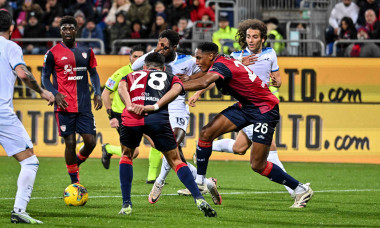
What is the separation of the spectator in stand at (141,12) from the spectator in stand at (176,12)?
59cm

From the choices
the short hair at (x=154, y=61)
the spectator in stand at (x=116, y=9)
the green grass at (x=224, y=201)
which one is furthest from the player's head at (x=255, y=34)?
the spectator in stand at (x=116, y=9)

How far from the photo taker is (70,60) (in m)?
11.8

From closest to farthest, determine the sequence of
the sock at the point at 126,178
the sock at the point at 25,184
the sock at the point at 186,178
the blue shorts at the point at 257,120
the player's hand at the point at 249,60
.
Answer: the sock at the point at 25,184 → the sock at the point at 186,178 → the sock at the point at 126,178 → the blue shorts at the point at 257,120 → the player's hand at the point at 249,60

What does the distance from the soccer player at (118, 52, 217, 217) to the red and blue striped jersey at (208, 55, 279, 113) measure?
82 cm

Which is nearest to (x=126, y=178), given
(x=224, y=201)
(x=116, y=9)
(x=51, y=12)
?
(x=224, y=201)

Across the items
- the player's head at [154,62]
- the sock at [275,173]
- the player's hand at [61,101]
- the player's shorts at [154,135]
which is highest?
the player's head at [154,62]

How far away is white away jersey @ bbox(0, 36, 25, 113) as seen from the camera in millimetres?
8713

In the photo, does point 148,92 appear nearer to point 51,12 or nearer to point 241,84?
point 241,84

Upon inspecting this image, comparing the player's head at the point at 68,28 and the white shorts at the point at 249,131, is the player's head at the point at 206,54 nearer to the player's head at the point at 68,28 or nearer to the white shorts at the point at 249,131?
the white shorts at the point at 249,131

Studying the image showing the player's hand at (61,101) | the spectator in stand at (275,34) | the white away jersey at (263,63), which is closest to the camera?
the player's hand at (61,101)

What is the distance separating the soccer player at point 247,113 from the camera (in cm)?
1012

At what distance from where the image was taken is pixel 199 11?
21531mm

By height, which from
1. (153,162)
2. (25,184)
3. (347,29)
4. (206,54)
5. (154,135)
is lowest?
(153,162)

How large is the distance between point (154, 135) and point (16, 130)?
1587mm
